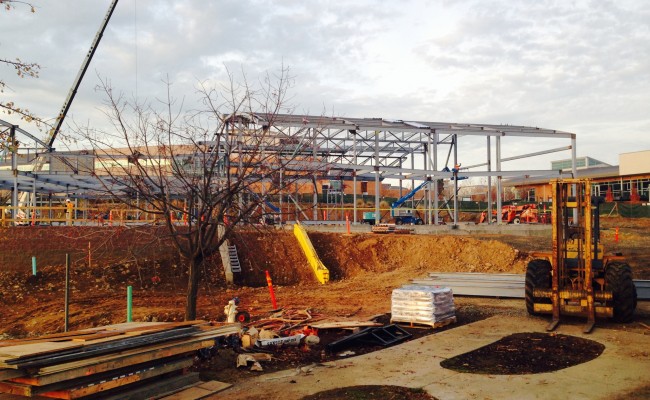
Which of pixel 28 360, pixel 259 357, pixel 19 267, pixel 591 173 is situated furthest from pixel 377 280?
pixel 591 173

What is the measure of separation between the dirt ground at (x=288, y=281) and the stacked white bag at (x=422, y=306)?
3.47 ft

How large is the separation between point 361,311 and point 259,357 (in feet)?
18.6

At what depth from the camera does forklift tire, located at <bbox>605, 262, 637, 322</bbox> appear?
1140 centimetres

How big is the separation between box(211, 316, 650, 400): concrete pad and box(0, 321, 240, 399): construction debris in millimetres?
830

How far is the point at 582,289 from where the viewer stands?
11.6 m

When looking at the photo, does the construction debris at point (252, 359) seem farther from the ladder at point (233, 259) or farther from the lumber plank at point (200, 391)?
the ladder at point (233, 259)

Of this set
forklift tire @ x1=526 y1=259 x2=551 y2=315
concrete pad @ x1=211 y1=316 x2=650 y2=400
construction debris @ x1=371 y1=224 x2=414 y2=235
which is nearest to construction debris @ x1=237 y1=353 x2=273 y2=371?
concrete pad @ x1=211 y1=316 x2=650 y2=400

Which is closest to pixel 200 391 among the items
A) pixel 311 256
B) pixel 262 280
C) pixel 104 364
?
pixel 104 364

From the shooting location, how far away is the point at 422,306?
467 inches

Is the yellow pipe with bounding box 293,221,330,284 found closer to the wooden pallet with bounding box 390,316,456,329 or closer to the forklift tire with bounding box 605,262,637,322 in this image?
the wooden pallet with bounding box 390,316,456,329

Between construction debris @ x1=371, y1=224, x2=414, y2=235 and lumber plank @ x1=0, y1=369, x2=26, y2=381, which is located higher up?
construction debris @ x1=371, y1=224, x2=414, y2=235

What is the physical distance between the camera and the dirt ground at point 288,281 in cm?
1414

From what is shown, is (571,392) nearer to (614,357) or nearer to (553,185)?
(614,357)

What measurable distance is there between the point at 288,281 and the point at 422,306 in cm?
1052
